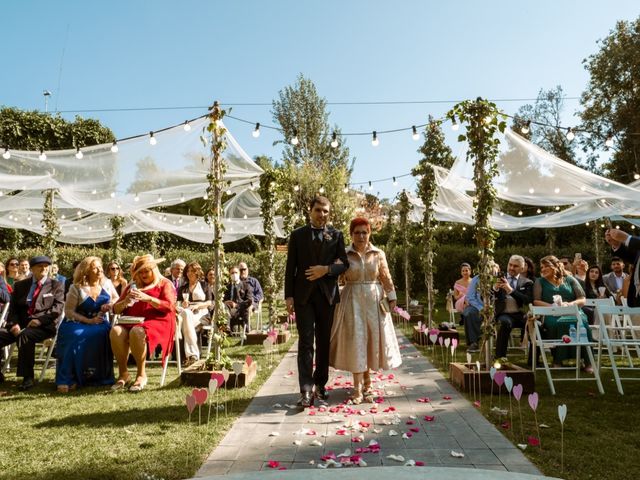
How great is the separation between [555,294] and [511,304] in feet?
2.40

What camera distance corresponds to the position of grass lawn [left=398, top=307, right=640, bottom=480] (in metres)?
3.04

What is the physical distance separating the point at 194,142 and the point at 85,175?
1.74 m

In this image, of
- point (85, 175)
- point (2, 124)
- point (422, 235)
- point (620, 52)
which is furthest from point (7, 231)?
point (620, 52)

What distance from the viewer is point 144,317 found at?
6.05 meters

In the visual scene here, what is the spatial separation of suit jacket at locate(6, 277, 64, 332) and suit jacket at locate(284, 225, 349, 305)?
347cm

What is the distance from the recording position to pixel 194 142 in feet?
24.8

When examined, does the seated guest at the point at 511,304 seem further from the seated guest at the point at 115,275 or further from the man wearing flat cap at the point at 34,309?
the man wearing flat cap at the point at 34,309

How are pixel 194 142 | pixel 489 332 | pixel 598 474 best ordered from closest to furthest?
pixel 598 474
pixel 489 332
pixel 194 142

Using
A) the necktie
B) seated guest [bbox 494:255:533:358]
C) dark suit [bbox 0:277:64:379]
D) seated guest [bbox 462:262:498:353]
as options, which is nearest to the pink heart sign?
dark suit [bbox 0:277:64:379]

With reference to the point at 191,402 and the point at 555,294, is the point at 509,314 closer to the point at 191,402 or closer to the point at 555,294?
the point at 555,294

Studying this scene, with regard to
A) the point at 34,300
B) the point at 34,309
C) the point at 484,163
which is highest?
the point at 484,163

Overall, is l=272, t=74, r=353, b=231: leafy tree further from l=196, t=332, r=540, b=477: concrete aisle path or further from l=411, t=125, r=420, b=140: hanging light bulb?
l=196, t=332, r=540, b=477: concrete aisle path

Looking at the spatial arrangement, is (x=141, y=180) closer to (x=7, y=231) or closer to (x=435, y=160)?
(x=7, y=231)

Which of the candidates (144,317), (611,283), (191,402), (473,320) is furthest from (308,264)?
(611,283)
